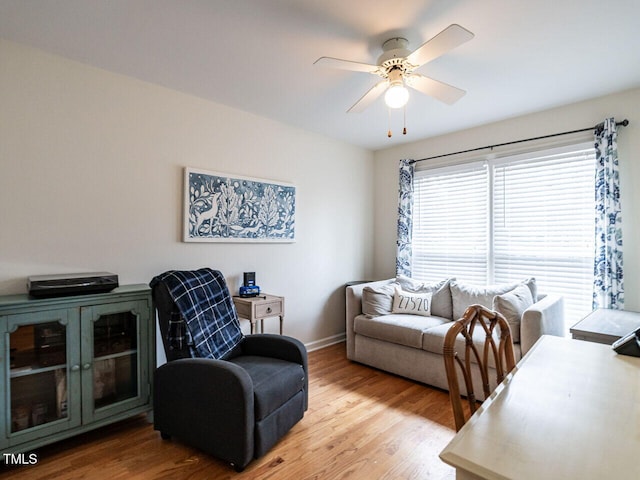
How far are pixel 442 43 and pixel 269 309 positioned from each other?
7.75ft

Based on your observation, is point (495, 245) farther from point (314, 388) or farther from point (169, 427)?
point (169, 427)

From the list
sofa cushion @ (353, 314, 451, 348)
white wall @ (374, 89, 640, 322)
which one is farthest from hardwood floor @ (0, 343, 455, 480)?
white wall @ (374, 89, 640, 322)

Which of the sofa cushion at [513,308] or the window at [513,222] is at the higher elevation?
the window at [513,222]

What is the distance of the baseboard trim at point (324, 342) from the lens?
3885 millimetres

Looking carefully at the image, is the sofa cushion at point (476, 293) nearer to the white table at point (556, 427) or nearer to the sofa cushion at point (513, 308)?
the sofa cushion at point (513, 308)

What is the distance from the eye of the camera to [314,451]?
204cm

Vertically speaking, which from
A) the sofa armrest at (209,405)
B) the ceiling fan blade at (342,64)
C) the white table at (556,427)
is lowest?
the sofa armrest at (209,405)

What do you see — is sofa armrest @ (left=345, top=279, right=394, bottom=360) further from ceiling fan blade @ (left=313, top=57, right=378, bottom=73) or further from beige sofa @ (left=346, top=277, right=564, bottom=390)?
ceiling fan blade @ (left=313, top=57, right=378, bottom=73)

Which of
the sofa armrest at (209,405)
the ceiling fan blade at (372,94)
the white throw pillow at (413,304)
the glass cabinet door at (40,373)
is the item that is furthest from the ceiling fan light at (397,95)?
the glass cabinet door at (40,373)

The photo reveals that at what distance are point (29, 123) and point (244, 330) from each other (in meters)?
2.28

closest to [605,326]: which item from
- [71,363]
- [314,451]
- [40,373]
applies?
[314,451]

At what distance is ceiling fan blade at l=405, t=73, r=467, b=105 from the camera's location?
2.18 m

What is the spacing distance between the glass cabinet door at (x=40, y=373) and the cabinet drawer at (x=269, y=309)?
132cm

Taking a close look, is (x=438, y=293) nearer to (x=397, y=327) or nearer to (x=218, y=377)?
(x=397, y=327)
